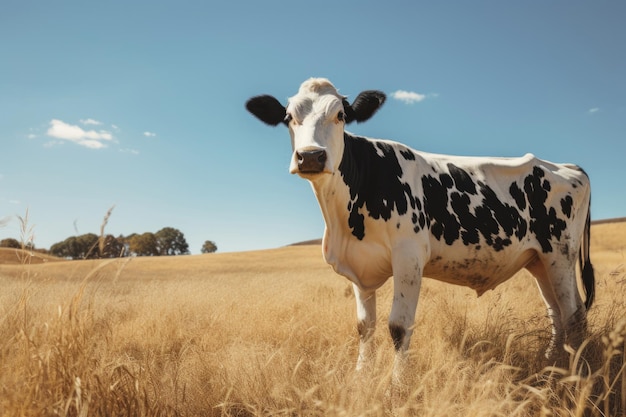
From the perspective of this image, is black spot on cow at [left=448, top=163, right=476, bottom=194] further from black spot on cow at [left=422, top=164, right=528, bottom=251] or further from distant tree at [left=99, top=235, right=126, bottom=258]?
distant tree at [left=99, top=235, right=126, bottom=258]

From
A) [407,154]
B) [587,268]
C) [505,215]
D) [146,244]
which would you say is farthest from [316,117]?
[146,244]

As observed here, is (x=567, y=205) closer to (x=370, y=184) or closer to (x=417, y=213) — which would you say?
(x=417, y=213)

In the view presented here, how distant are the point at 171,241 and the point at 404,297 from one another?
89.0m

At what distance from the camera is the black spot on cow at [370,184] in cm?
476

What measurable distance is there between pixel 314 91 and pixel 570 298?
4287 mm

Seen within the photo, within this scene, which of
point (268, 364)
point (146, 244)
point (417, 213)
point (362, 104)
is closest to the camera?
point (268, 364)

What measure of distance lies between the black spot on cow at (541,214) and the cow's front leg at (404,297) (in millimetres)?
2305

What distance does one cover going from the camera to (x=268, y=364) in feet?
12.9

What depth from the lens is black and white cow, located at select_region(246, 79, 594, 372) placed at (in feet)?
14.8

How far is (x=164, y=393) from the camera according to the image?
3393mm

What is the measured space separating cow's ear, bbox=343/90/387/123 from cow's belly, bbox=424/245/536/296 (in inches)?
73.9

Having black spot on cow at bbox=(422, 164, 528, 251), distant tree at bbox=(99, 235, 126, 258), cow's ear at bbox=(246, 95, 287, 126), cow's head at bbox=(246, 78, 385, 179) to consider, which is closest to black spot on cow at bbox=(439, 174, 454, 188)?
black spot on cow at bbox=(422, 164, 528, 251)

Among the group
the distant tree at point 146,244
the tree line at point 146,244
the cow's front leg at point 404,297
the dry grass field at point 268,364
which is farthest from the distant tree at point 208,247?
the cow's front leg at point 404,297

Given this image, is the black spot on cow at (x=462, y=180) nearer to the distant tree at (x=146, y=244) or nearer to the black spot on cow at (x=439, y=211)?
the black spot on cow at (x=439, y=211)
